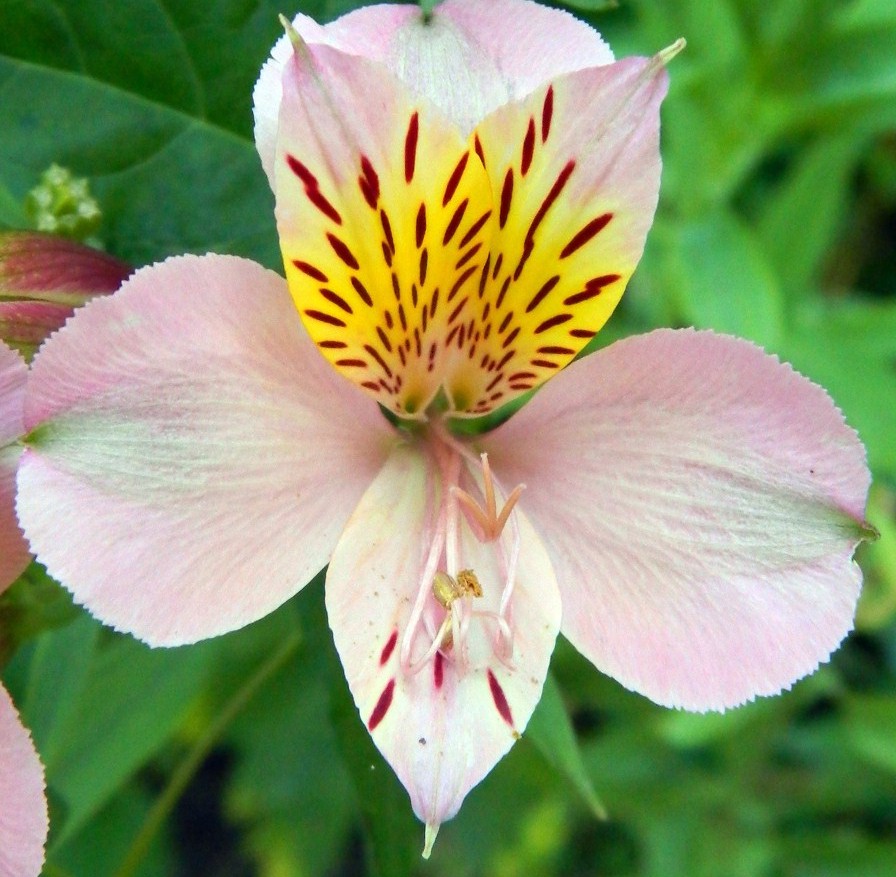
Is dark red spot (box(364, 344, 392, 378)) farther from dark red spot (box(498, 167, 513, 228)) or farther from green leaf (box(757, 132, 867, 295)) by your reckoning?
green leaf (box(757, 132, 867, 295))

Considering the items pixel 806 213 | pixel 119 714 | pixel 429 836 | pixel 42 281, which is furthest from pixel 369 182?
pixel 806 213

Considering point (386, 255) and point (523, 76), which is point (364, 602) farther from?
point (523, 76)

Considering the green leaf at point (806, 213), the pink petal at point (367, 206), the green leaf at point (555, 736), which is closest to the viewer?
the pink petal at point (367, 206)

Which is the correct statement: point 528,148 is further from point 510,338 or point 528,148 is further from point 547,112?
point 510,338

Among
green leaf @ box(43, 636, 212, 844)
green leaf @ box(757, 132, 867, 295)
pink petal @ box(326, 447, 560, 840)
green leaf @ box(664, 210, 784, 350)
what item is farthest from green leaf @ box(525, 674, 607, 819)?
green leaf @ box(757, 132, 867, 295)

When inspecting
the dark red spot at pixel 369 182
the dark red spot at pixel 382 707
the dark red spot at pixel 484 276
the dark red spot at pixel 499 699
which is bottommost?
the dark red spot at pixel 499 699

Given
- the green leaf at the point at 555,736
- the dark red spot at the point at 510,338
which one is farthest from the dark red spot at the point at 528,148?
the green leaf at the point at 555,736

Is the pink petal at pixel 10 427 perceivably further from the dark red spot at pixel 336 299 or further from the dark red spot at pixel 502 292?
the dark red spot at pixel 502 292
